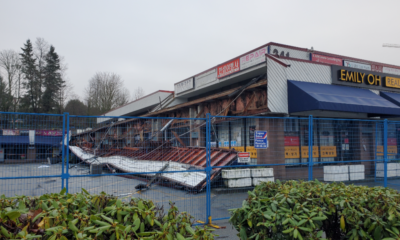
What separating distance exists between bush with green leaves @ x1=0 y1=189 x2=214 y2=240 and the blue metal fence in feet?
2.67

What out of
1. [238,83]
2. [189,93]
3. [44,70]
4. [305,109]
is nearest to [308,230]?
[305,109]

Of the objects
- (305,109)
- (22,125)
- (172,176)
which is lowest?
(172,176)

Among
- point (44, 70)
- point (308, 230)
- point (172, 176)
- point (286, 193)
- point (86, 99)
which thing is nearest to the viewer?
point (308, 230)

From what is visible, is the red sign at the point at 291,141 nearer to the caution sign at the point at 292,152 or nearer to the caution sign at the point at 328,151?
the caution sign at the point at 292,152

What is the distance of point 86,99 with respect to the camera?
47.0m

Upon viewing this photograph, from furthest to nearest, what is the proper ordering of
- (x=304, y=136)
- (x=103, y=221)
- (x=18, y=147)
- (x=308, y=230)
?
1. (x=304, y=136)
2. (x=18, y=147)
3. (x=308, y=230)
4. (x=103, y=221)

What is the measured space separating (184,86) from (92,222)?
18280 millimetres

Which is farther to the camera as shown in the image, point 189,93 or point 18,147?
point 189,93

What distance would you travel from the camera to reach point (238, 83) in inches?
637

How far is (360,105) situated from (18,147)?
12694mm

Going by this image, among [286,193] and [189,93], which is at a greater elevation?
[189,93]

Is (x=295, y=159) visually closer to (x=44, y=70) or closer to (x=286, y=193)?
(x=286, y=193)

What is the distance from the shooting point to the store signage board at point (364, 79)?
563 inches

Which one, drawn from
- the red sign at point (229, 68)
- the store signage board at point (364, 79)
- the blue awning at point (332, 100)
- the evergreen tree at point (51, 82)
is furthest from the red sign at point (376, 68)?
the evergreen tree at point (51, 82)
